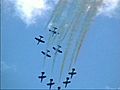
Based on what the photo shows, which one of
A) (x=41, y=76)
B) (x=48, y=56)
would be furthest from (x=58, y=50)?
(x=41, y=76)

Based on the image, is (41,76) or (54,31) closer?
(54,31)

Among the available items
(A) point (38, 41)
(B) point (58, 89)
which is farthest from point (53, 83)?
(A) point (38, 41)

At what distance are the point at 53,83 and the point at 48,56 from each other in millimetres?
5767

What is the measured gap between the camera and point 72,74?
4325 cm

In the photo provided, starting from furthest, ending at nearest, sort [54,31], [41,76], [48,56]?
[41,76]
[48,56]
[54,31]

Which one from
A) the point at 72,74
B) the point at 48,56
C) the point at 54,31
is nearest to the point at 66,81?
the point at 72,74

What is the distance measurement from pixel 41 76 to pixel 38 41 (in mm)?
4498

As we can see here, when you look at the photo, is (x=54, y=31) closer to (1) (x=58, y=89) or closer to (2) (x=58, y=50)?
(2) (x=58, y=50)

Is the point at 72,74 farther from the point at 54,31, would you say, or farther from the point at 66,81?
the point at 54,31

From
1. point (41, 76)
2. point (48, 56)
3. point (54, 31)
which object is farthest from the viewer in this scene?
point (41, 76)

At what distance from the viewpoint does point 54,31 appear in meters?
35.2

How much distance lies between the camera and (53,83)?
43625 mm

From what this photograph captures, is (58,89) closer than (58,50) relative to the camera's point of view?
No

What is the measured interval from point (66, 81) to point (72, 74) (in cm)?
89
